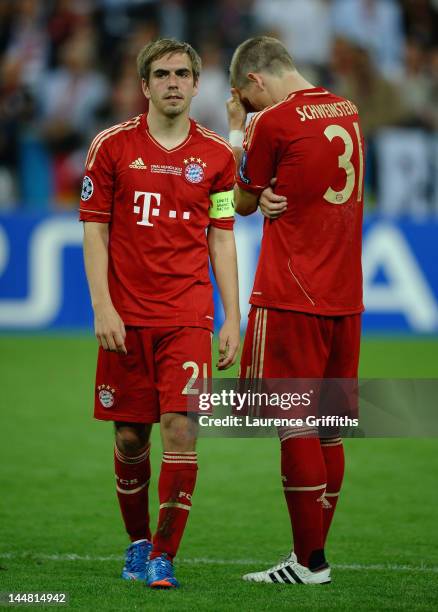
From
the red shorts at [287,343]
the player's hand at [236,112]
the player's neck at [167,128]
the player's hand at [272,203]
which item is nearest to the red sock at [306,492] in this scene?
the red shorts at [287,343]

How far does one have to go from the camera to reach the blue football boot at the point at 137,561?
5.01m

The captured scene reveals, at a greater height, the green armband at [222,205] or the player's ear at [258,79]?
the player's ear at [258,79]

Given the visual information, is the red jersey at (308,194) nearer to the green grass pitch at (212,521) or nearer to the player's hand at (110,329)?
the player's hand at (110,329)

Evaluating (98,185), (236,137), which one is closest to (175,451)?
(98,185)

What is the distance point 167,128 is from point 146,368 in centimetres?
100

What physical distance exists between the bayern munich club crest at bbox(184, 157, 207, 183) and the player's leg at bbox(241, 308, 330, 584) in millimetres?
599

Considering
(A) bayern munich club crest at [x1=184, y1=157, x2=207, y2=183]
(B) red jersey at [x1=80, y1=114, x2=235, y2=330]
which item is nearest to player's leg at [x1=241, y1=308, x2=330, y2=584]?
(B) red jersey at [x1=80, y1=114, x2=235, y2=330]

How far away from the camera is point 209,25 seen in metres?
15.8

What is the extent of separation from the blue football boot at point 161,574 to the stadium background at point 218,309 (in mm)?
78

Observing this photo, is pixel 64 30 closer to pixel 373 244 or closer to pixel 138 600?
pixel 373 244

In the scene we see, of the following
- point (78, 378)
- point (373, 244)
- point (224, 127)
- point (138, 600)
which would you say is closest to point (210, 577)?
point (138, 600)

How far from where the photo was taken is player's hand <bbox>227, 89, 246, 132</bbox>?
5297 millimetres

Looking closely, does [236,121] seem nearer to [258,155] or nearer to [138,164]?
[258,155]

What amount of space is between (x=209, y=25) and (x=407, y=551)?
11.3m
